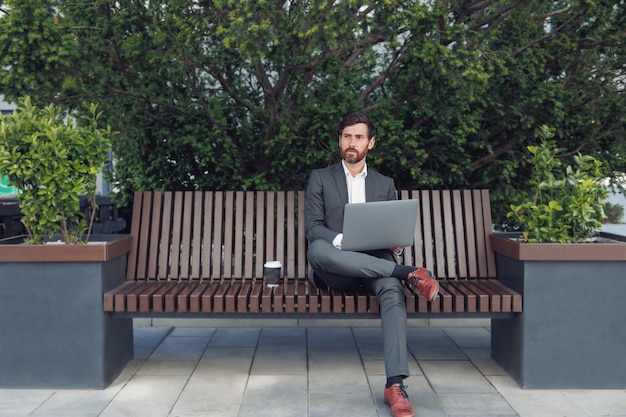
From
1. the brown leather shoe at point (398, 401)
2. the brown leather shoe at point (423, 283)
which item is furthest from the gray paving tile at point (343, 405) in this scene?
the brown leather shoe at point (423, 283)

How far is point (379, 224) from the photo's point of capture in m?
4.04

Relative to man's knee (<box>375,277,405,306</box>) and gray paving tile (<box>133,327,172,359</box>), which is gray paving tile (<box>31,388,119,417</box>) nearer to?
gray paving tile (<box>133,327,172,359</box>)

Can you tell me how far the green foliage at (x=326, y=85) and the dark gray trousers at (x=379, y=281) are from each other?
4.00ft

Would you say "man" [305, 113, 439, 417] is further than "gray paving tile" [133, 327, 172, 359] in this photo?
No

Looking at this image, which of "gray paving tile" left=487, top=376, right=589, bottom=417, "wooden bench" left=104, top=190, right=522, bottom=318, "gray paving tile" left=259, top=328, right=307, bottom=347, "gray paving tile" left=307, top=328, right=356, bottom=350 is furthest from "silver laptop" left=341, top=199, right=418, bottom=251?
"gray paving tile" left=259, top=328, right=307, bottom=347

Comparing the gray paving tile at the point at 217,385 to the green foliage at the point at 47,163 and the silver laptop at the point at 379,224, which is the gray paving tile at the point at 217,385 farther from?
the green foliage at the point at 47,163

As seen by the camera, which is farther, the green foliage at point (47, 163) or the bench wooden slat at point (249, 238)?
the bench wooden slat at point (249, 238)

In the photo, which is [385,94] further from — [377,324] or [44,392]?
[44,392]

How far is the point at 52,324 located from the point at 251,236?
1.48 metres

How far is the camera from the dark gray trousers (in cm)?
376

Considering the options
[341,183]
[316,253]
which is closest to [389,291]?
[316,253]

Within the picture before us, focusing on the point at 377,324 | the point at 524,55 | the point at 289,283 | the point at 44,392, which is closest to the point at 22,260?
the point at 44,392

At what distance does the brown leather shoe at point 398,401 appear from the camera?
3.54 metres

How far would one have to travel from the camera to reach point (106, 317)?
418cm
